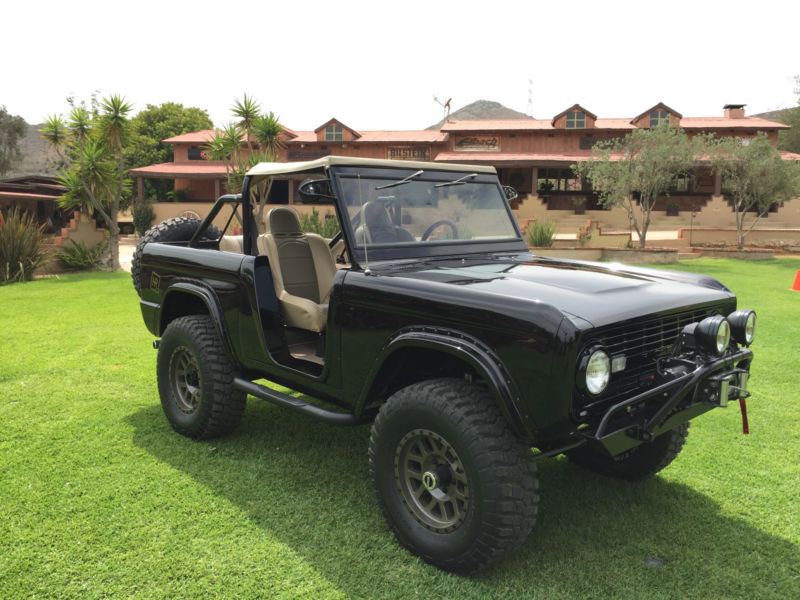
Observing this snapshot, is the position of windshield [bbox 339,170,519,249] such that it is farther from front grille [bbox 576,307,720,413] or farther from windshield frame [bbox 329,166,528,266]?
front grille [bbox 576,307,720,413]

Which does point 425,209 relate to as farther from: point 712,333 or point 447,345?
point 712,333

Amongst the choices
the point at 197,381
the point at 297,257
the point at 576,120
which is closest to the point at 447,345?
the point at 297,257

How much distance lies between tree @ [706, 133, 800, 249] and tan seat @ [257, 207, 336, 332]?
2465 cm

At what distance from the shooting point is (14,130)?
177 feet

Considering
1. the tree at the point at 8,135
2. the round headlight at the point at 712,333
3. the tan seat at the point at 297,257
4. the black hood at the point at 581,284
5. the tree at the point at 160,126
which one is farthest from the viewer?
the tree at the point at 8,135

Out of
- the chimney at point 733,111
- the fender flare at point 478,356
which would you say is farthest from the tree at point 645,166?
the fender flare at point 478,356

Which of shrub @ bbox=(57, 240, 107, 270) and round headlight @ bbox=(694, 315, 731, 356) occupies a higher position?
round headlight @ bbox=(694, 315, 731, 356)

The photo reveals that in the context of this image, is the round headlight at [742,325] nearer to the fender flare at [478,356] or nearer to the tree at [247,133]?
the fender flare at [478,356]

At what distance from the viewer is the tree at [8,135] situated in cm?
5356

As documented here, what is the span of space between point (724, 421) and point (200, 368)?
421cm

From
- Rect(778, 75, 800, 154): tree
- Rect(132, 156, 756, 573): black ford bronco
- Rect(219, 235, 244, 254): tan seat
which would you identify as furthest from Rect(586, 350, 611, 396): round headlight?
Rect(778, 75, 800, 154): tree

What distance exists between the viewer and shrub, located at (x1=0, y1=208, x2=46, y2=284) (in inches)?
567

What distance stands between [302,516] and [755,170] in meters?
26.0

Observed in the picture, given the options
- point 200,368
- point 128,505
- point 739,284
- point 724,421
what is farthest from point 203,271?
point 739,284
